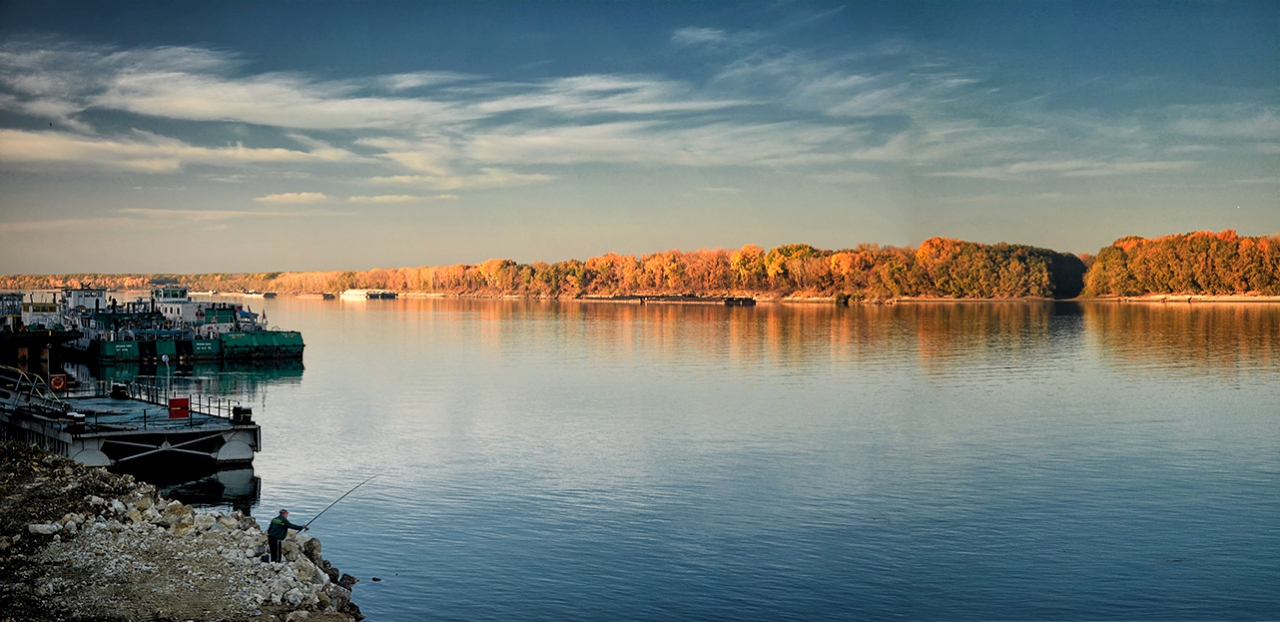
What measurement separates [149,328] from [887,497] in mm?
81932

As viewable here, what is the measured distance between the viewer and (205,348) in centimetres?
8750

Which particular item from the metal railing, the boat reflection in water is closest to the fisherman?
the boat reflection in water

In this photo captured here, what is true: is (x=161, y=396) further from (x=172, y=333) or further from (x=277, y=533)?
(x=277, y=533)

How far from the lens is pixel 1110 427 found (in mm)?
47781

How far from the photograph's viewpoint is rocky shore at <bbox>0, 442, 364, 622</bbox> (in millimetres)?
19688

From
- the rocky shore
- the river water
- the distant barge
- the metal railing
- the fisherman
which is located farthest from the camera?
the metal railing

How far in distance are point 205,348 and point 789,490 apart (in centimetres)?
6769

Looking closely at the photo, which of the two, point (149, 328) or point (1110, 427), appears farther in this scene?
point (149, 328)

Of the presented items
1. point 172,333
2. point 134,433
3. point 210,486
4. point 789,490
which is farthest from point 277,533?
point 172,333

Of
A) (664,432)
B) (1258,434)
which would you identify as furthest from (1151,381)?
(664,432)

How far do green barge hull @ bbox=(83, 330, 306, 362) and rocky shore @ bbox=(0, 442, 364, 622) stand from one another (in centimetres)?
6207

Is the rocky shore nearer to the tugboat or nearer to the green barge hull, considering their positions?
the green barge hull

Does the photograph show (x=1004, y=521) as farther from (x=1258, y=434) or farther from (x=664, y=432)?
(x=1258, y=434)

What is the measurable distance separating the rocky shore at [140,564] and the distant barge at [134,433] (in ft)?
24.6
